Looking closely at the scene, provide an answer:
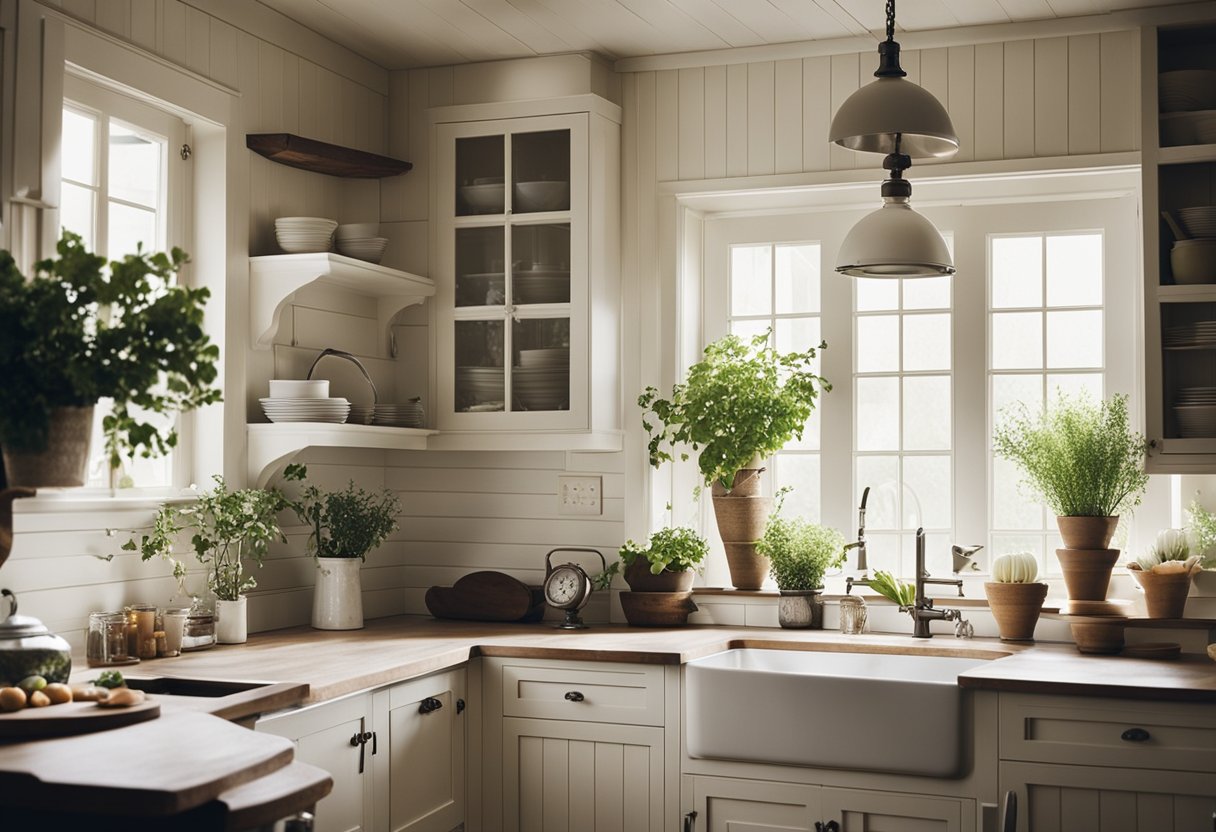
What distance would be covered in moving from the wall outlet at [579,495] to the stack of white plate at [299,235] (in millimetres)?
1086

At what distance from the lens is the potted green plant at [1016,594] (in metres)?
3.78

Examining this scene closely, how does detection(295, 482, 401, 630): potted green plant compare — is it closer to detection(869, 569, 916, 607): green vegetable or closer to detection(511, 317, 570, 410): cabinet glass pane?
detection(511, 317, 570, 410): cabinet glass pane

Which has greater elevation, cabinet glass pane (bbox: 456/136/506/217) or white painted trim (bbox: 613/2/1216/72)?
white painted trim (bbox: 613/2/1216/72)

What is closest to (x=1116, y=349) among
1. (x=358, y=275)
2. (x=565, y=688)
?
(x=565, y=688)

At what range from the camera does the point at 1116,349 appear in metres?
4.02

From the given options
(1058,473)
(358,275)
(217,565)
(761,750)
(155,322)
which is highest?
(358,275)

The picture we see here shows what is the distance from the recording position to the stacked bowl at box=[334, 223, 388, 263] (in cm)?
402

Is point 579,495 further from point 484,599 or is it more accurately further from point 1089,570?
point 1089,570

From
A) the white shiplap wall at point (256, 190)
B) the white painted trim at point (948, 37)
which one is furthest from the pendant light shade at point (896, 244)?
the white shiplap wall at point (256, 190)

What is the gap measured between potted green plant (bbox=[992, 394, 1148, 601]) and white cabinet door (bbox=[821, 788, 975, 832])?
88cm

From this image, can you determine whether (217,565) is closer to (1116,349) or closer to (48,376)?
(48,376)

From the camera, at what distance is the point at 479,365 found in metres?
4.24

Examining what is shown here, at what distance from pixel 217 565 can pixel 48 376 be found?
1.50 m

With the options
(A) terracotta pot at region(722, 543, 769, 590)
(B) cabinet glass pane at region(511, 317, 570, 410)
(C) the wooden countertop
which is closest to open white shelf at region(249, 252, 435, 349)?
(B) cabinet glass pane at region(511, 317, 570, 410)
